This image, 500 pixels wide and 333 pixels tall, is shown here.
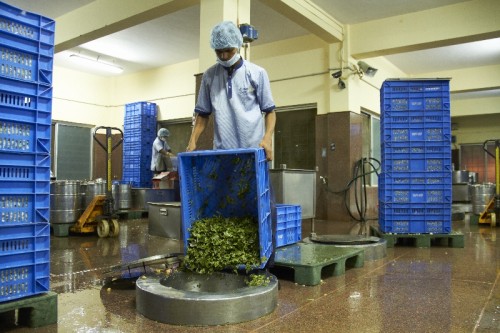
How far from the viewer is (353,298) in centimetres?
274

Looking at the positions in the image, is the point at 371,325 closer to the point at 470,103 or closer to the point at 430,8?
the point at 430,8

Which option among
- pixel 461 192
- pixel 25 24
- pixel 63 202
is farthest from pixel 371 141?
pixel 25 24

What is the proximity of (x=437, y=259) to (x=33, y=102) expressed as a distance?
3800 mm

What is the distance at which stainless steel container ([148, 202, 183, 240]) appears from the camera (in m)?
5.38

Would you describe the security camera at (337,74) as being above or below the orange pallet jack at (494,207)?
above

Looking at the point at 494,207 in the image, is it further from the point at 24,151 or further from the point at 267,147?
the point at 24,151

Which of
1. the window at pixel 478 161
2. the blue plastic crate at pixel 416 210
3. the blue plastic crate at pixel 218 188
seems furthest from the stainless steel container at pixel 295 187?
the window at pixel 478 161

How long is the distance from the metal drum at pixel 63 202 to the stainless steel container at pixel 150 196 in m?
2.32

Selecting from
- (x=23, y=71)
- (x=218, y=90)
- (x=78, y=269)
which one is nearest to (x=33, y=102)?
(x=23, y=71)

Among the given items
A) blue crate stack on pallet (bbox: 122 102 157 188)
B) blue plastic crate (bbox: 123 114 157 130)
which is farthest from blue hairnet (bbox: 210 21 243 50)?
blue plastic crate (bbox: 123 114 157 130)

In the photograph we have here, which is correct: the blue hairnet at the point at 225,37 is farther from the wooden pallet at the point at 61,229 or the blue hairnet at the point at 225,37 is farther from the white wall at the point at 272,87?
the white wall at the point at 272,87

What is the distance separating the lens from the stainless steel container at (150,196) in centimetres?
805

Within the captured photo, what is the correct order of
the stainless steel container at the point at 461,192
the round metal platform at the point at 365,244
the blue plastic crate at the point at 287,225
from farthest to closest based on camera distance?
the stainless steel container at the point at 461,192
the round metal platform at the point at 365,244
the blue plastic crate at the point at 287,225

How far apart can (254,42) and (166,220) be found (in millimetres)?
5266
